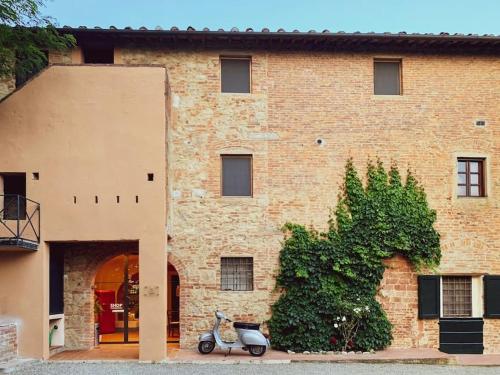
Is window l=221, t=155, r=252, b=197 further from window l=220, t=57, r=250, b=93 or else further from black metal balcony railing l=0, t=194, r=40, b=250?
black metal balcony railing l=0, t=194, r=40, b=250

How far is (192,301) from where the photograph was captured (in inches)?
570

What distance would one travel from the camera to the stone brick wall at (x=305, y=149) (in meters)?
14.6

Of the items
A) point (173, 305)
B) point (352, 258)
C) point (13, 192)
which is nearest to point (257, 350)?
point (352, 258)

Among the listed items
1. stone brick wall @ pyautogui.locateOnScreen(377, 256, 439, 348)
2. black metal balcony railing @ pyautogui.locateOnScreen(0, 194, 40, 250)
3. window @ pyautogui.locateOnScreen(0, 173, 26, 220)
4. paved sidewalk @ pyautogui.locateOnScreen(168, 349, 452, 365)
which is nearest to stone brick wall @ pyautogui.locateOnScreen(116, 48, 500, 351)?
stone brick wall @ pyautogui.locateOnScreen(377, 256, 439, 348)

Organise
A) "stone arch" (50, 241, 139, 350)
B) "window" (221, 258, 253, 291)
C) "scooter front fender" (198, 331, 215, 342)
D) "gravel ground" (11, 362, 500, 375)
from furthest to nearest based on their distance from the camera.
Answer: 1. "window" (221, 258, 253, 291)
2. "stone arch" (50, 241, 139, 350)
3. "scooter front fender" (198, 331, 215, 342)
4. "gravel ground" (11, 362, 500, 375)

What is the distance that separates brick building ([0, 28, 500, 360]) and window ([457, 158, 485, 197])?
0.13 feet

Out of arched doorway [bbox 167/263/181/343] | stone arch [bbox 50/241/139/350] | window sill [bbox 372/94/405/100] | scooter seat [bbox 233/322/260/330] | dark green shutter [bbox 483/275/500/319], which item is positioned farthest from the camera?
arched doorway [bbox 167/263/181/343]

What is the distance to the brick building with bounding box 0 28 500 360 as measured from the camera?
14469 millimetres

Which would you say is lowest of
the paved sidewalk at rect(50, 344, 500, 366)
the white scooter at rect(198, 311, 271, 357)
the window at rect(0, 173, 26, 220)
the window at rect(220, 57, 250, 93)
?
the paved sidewalk at rect(50, 344, 500, 366)

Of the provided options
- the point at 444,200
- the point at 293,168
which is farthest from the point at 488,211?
the point at 293,168

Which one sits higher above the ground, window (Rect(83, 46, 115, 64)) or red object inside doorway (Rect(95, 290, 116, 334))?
window (Rect(83, 46, 115, 64))

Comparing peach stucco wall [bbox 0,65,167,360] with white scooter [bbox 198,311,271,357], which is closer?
peach stucco wall [bbox 0,65,167,360]

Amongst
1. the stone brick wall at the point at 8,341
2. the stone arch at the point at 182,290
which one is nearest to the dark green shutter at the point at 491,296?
the stone arch at the point at 182,290

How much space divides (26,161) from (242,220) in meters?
5.35
